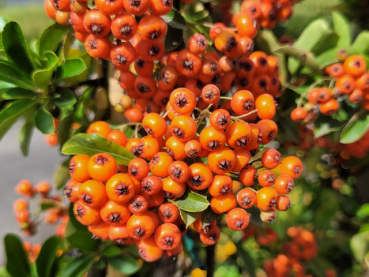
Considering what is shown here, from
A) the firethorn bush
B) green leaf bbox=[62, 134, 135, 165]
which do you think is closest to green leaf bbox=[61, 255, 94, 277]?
the firethorn bush

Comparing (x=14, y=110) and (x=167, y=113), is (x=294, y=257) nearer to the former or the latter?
(x=167, y=113)

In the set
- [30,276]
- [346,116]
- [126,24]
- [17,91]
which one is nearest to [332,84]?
[346,116]

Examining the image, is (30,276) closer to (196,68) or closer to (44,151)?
(196,68)

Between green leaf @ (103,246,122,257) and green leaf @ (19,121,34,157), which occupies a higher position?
green leaf @ (19,121,34,157)

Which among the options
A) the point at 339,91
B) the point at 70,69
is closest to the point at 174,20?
the point at 70,69

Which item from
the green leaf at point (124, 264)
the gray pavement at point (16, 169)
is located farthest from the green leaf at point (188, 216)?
the gray pavement at point (16, 169)

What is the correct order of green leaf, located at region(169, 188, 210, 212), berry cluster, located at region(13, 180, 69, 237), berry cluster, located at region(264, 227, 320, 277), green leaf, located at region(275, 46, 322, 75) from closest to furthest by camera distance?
green leaf, located at region(169, 188, 210, 212)
green leaf, located at region(275, 46, 322, 75)
berry cluster, located at region(13, 180, 69, 237)
berry cluster, located at region(264, 227, 320, 277)

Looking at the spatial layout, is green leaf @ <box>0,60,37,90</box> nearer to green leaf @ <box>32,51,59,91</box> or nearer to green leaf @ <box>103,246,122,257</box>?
green leaf @ <box>32,51,59,91</box>
